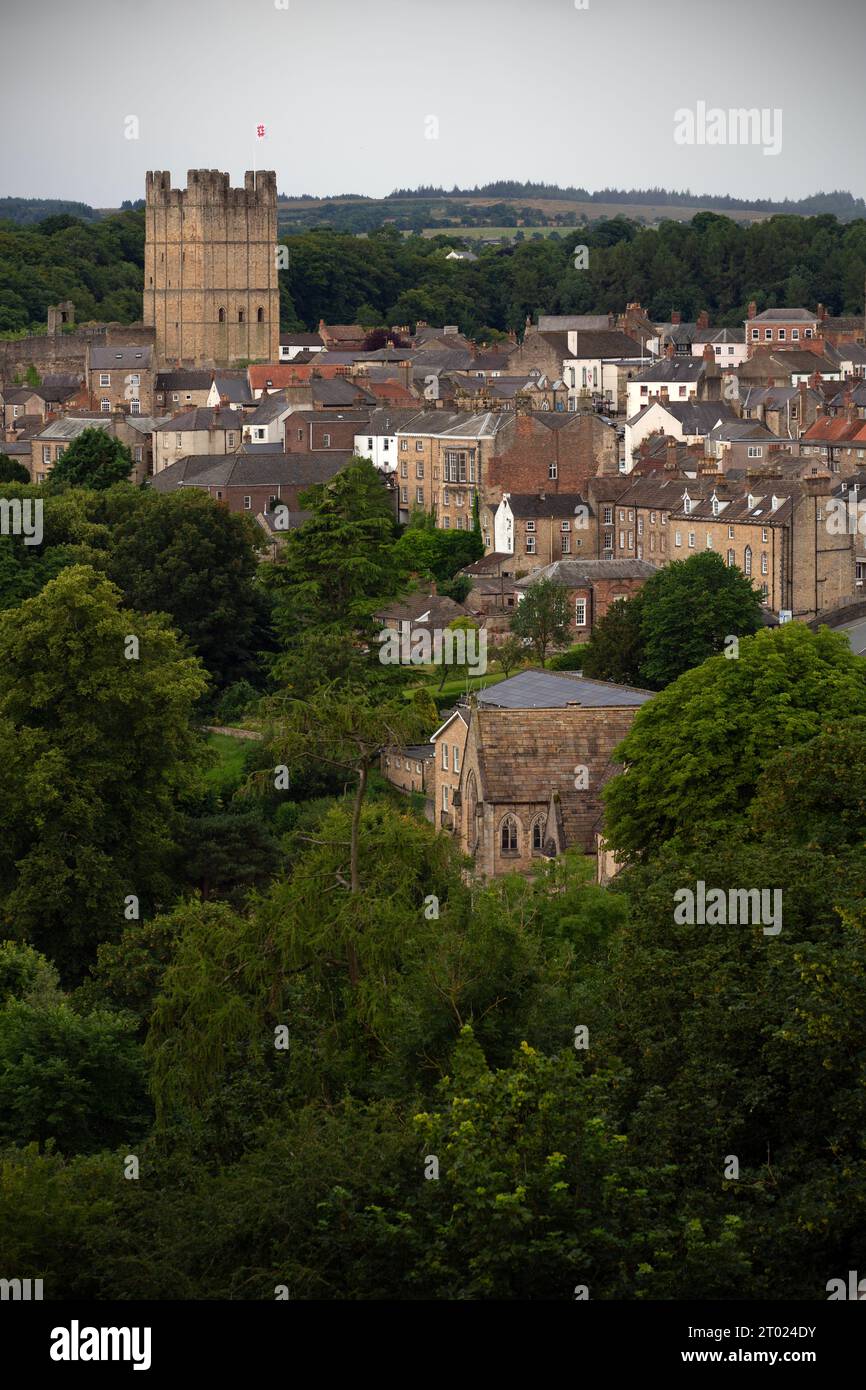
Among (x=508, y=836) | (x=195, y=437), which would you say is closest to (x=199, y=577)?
(x=508, y=836)

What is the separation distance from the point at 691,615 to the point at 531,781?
55.6ft

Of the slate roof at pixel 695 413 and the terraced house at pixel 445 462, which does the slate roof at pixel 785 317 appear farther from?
the terraced house at pixel 445 462

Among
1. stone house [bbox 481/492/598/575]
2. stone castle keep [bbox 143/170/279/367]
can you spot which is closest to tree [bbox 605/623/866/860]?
stone house [bbox 481/492/598/575]

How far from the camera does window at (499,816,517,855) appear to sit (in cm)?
3869

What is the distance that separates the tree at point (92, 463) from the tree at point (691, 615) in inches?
1059

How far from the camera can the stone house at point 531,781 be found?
38406 millimetres

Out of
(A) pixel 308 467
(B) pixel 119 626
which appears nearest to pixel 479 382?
(A) pixel 308 467

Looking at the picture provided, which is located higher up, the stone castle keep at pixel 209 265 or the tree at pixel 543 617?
the stone castle keep at pixel 209 265

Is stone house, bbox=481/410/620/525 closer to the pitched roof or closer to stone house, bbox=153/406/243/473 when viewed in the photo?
stone house, bbox=153/406/243/473

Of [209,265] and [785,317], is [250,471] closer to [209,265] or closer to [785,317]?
[209,265]

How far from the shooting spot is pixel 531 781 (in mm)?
38969

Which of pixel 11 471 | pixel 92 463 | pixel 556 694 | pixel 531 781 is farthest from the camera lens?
pixel 92 463

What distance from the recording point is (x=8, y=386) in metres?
116

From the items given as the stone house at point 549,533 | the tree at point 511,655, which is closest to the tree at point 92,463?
the stone house at point 549,533
